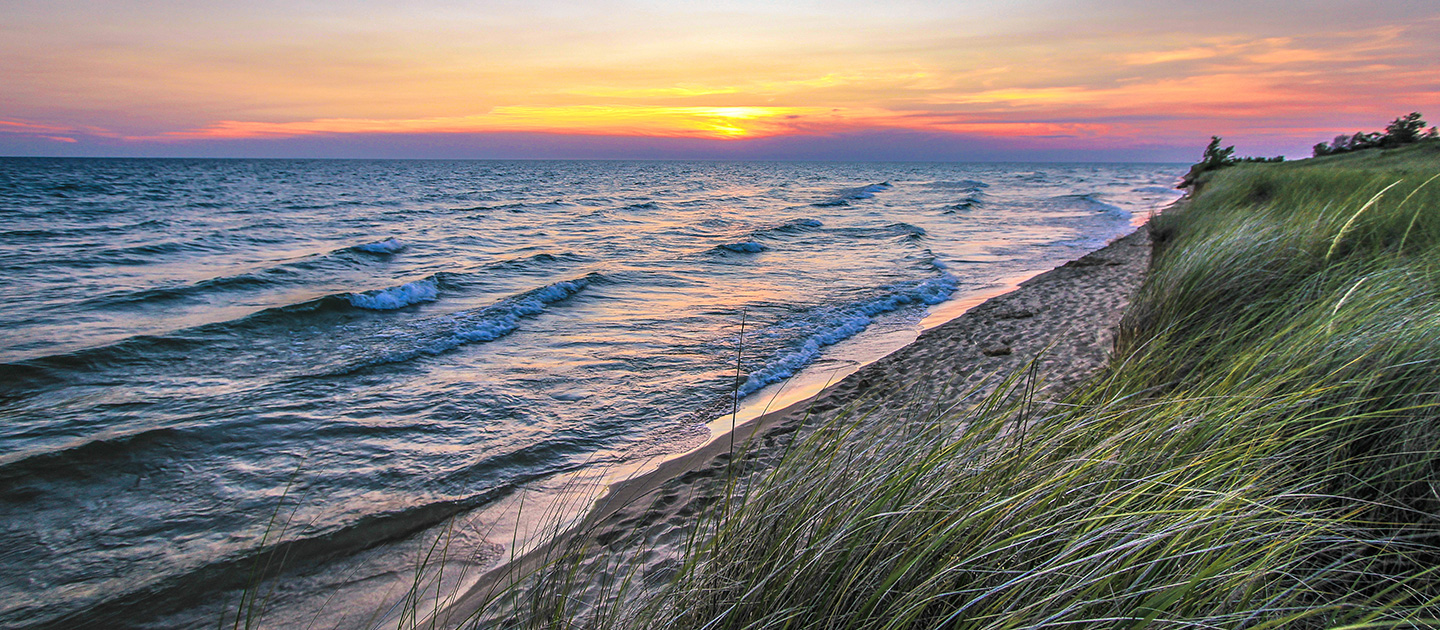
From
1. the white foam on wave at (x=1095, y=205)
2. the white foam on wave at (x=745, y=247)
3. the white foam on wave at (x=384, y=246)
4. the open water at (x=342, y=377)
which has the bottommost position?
the open water at (x=342, y=377)

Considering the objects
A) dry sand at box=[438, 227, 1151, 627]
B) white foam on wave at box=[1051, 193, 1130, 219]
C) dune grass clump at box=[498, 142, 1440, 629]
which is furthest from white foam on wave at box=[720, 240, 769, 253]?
white foam on wave at box=[1051, 193, 1130, 219]

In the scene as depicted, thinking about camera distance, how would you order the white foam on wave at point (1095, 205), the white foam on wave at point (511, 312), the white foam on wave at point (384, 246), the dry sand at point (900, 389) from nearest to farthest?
the dry sand at point (900, 389), the white foam on wave at point (511, 312), the white foam on wave at point (384, 246), the white foam on wave at point (1095, 205)

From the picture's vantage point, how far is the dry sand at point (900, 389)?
149 inches

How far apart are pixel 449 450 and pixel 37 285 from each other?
13.9 meters

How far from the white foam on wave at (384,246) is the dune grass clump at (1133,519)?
61.6 feet

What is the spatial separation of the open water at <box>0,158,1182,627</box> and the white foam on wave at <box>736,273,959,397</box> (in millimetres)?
52

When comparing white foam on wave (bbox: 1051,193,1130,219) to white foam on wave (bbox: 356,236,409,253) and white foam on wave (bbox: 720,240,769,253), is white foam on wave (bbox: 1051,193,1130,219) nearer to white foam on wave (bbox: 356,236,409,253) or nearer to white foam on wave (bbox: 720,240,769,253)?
white foam on wave (bbox: 720,240,769,253)

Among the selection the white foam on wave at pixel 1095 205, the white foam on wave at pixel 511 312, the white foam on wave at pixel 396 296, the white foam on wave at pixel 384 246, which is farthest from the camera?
the white foam on wave at pixel 1095 205

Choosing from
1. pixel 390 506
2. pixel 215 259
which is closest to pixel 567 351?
pixel 390 506

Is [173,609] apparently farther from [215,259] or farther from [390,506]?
[215,259]

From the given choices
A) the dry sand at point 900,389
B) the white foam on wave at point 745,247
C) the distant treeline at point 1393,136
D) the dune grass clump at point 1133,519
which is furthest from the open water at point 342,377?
the distant treeline at point 1393,136

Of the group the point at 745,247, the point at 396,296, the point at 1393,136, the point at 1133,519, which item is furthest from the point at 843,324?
the point at 1393,136

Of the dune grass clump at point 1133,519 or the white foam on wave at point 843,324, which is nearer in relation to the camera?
the dune grass clump at point 1133,519

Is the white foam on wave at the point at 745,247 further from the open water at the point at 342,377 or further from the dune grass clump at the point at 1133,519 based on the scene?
the dune grass clump at the point at 1133,519
